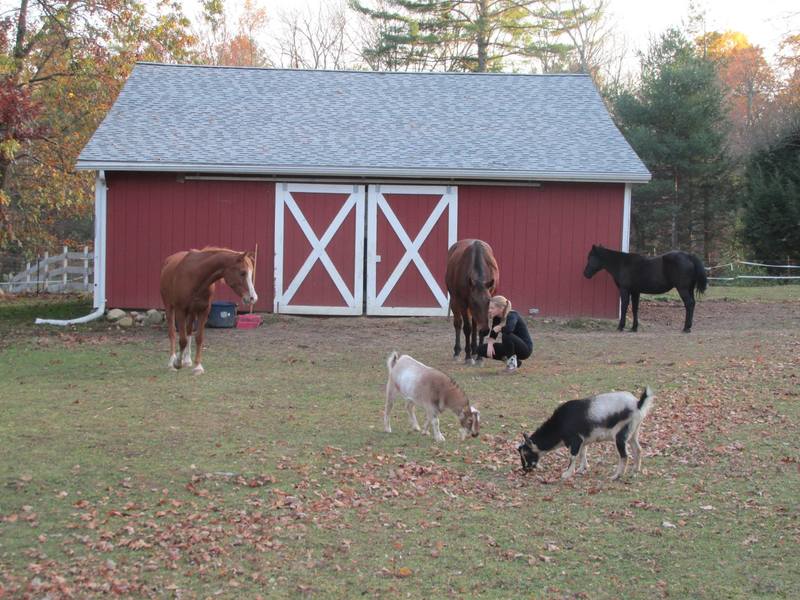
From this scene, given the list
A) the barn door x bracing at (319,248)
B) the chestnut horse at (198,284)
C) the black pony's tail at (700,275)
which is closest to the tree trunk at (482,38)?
the barn door x bracing at (319,248)

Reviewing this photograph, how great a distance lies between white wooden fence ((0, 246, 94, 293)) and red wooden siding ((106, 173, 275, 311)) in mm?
8684

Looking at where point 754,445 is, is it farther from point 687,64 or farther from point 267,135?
point 687,64

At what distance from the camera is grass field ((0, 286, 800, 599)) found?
489 centimetres

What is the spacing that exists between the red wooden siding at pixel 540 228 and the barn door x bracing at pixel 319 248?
2.03 m

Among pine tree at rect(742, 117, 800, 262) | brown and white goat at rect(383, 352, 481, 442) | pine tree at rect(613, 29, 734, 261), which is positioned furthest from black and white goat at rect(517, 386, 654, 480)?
pine tree at rect(613, 29, 734, 261)

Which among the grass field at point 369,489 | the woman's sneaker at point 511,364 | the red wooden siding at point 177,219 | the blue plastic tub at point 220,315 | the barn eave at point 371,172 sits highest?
the barn eave at point 371,172

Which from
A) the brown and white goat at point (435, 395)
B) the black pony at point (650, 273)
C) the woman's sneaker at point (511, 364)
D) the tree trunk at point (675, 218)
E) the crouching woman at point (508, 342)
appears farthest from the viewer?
the tree trunk at point (675, 218)

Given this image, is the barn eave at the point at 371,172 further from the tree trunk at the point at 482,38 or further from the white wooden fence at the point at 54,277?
the tree trunk at the point at 482,38

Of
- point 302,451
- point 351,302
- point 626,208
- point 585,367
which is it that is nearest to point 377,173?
point 351,302

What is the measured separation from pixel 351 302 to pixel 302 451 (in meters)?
9.35

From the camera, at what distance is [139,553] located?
515 centimetres

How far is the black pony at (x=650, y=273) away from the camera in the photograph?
50.9ft

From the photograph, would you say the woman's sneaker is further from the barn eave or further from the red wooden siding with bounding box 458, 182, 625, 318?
the barn eave

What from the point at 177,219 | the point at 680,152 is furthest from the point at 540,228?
the point at 680,152
